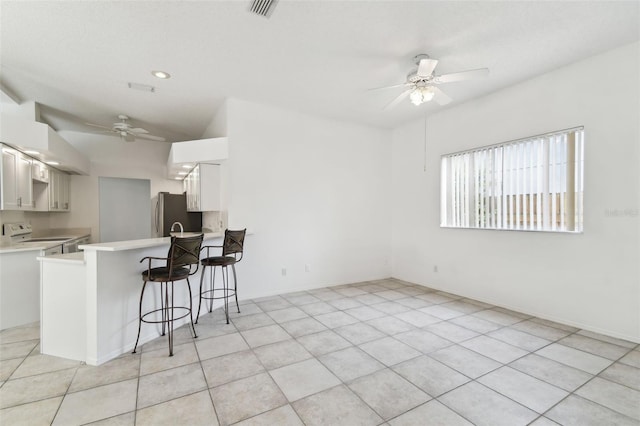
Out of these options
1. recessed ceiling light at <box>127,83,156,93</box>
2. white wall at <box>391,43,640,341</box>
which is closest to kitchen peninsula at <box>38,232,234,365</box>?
recessed ceiling light at <box>127,83,156,93</box>

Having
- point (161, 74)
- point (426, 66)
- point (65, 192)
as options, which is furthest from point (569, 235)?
point (65, 192)

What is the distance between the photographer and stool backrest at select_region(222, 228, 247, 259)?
11.2 ft

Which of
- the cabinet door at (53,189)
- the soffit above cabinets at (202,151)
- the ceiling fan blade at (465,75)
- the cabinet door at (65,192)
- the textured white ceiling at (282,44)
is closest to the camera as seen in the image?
the textured white ceiling at (282,44)

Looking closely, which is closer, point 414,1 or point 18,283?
point 414,1

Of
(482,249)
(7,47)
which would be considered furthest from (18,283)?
(482,249)

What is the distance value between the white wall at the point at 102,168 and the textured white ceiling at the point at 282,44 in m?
1.84

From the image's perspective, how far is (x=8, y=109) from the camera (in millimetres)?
4047

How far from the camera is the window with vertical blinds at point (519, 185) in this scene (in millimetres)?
3277

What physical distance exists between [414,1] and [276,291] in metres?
4.03

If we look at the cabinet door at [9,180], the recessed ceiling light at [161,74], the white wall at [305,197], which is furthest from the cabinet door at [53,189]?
the white wall at [305,197]

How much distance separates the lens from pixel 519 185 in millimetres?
3744

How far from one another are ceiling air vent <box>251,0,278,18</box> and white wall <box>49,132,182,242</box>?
519 cm

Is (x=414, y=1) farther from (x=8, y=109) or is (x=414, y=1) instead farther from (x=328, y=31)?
(x=8, y=109)

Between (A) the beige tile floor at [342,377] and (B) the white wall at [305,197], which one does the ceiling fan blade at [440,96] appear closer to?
(B) the white wall at [305,197]
